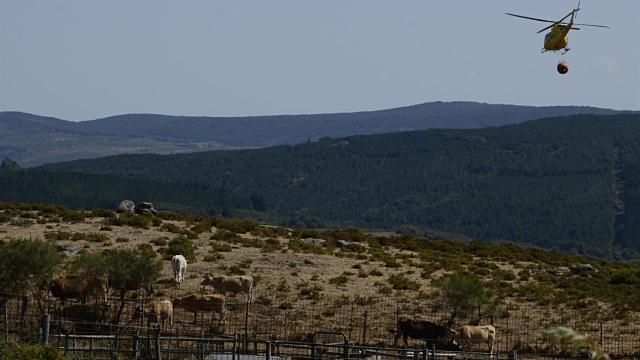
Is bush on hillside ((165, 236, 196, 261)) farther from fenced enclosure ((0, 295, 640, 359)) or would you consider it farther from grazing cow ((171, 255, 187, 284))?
fenced enclosure ((0, 295, 640, 359))

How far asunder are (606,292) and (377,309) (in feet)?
41.5

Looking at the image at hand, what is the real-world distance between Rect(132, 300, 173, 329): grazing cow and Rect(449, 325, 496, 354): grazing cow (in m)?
8.64

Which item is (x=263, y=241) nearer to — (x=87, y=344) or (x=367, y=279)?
(x=367, y=279)

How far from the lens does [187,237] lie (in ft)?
209

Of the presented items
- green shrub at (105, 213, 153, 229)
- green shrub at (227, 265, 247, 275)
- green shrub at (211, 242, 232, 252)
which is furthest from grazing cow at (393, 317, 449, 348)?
green shrub at (105, 213, 153, 229)

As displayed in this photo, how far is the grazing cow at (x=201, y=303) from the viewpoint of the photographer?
4388 centimetres

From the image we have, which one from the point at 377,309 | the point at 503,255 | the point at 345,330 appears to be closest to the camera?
the point at 345,330

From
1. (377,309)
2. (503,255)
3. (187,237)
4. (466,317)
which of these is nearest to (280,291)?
(377,309)

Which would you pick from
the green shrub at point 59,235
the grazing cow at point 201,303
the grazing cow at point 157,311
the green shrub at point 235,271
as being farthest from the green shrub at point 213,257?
the grazing cow at point 157,311

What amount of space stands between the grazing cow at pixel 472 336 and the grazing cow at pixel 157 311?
864 cm

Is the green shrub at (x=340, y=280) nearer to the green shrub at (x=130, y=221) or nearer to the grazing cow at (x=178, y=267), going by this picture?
the grazing cow at (x=178, y=267)

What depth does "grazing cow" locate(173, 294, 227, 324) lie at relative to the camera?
43.9m

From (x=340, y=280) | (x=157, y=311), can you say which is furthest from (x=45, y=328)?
(x=340, y=280)

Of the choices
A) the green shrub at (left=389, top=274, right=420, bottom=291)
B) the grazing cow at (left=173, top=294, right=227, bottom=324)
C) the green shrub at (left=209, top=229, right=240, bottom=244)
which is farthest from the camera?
the green shrub at (left=209, top=229, right=240, bottom=244)
